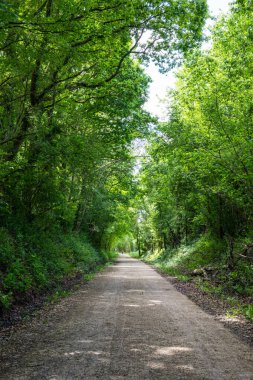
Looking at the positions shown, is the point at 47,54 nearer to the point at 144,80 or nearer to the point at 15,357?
the point at 15,357

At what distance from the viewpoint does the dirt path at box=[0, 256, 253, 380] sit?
479 centimetres

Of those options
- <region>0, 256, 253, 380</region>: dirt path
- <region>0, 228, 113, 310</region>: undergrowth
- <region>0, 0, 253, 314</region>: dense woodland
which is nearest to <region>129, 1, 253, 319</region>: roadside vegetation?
<region>0, 0, 253, 314</region>: dense woodland

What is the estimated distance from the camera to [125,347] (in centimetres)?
591

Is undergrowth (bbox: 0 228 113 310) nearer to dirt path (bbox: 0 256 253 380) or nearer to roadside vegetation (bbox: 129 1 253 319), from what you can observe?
dirt path (bbox: 0 256 253 380)

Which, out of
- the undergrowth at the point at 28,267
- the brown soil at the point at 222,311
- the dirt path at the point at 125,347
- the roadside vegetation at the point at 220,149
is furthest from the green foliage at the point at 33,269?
the roadside vegetation at the point at 220,149

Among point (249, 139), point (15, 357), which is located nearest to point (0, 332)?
point (15, 357)

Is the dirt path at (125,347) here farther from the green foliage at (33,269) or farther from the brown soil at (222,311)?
the green foliage at (33,269)

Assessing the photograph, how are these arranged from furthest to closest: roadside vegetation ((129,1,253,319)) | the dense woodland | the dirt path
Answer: roadside vegetation ((129,1,253,319)), the dense woodland, the dirt path

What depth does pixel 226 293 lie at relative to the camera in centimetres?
1159

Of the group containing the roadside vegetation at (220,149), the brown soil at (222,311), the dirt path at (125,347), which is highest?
the roadside vegetation at (220,149)

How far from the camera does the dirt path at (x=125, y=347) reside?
15.7ft

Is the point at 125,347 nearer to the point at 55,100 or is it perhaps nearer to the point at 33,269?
the point at 33,269

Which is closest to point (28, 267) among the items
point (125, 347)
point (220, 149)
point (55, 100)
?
point (125, 347)

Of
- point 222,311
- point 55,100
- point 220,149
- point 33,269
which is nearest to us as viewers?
point 222,311
